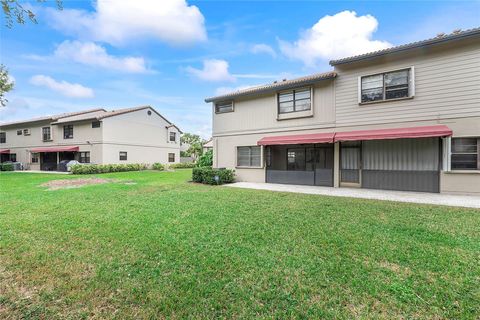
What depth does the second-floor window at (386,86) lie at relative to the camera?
10.8 metres

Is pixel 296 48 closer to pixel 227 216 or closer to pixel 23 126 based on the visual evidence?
pixel 227 216

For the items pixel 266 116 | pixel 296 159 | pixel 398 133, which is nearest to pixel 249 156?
pixel 266 116

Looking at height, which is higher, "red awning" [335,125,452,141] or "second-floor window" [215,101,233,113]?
"second-floor window" [215,101,233,113]

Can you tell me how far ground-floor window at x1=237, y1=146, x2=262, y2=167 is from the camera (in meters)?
15.2

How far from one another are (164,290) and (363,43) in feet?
65.5

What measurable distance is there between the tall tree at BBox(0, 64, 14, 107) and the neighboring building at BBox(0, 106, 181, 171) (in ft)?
12.9

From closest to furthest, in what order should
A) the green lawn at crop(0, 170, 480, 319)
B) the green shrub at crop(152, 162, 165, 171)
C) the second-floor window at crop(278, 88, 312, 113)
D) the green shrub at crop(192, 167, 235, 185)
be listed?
1. the green lawn at crop(0, 170, 480, 319)
2. the second-floor window at crop(278, 88, 312, 113)
3. the green shrub at crop(192, 167, 235, 185)
4. the green shrub at crop(152, 162, 165, 171)

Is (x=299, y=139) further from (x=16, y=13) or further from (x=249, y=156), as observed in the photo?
(x=16, y=13)

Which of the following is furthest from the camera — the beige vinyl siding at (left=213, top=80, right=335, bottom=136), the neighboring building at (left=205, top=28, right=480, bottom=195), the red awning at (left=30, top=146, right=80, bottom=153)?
the red awning at (left=30, top=146, right=80, bottom=153)

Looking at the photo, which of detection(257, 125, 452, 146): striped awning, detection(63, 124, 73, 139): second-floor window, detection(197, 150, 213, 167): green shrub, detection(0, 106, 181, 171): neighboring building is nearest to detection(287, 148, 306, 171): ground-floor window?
detection(257, 125, 452, 146): striped awning

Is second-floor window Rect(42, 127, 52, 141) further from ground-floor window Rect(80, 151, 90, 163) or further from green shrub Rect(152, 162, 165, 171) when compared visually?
green shrub Rect(152, 162, 165, 171)

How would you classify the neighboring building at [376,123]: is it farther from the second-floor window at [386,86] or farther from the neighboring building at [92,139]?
the neighboring building at [92,139]

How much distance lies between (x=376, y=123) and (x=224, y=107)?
975 cm

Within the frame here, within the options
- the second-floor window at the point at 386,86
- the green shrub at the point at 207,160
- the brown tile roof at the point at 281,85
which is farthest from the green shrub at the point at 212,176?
the second-floor window at the point at 386,86
